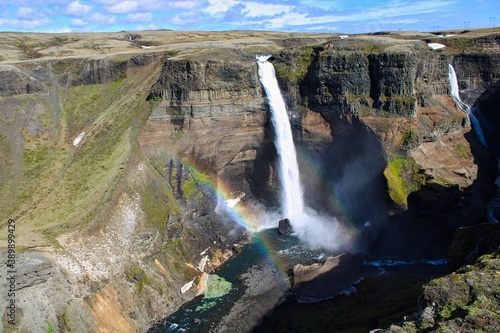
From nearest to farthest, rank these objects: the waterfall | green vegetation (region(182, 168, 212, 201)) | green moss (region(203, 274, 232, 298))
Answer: green moss (region(203, 274, 232, 298)), green vegetation (region(182, 168, 212, 201)), the waterfall

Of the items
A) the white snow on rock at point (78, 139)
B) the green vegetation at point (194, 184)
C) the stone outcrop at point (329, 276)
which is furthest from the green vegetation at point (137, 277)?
the white snow on rock at point (78, 139)

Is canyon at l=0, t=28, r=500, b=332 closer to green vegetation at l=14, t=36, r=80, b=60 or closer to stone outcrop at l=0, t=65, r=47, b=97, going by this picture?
stone outcrop at l=0, t=65, r=47, b=97

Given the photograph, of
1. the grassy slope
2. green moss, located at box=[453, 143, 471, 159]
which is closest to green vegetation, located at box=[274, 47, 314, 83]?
the grassy slope

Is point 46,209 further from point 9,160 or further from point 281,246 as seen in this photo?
point 281,246

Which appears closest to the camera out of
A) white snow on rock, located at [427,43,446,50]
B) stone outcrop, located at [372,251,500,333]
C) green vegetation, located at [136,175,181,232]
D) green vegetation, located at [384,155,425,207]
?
stone outcrop, located at [372,251,500,333]

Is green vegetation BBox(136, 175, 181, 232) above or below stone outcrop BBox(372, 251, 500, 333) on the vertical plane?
below
